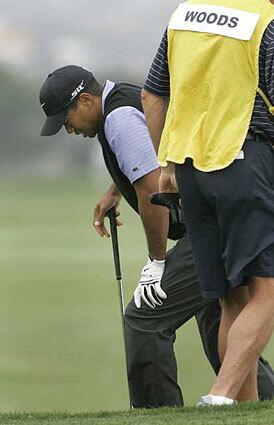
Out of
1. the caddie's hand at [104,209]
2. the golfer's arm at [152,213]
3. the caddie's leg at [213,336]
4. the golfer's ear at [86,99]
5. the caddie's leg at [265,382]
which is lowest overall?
the caddie's leg at [265,382]

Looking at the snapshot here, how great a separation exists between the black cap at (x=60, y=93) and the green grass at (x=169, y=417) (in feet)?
4.03

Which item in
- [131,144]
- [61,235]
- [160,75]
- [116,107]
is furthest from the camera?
[61,235]

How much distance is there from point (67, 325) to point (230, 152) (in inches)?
185

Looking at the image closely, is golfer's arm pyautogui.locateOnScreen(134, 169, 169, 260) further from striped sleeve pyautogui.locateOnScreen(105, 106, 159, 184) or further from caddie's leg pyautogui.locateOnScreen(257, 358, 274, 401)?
caddie's leg pyautogui.locateOnScreen(257, 358, 274, 401)

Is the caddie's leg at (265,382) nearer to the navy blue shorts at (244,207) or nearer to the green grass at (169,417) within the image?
the green grass at (169,417)

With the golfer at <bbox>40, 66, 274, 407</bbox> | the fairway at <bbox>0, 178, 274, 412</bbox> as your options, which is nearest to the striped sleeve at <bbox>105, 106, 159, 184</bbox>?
the golfer at <bbox>40, 66, 274, 407</bbox>

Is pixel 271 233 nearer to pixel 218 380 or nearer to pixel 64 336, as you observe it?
pixel 218 380

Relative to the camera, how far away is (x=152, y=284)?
19.7 feet

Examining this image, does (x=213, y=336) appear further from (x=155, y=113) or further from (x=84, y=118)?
(x=155, y=113)

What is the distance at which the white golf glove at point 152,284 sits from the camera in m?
6.02

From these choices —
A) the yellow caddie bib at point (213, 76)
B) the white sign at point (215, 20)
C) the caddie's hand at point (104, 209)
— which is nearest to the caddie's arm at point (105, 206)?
the caddie's hand at point (104, 209)

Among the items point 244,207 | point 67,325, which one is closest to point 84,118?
point 244,207

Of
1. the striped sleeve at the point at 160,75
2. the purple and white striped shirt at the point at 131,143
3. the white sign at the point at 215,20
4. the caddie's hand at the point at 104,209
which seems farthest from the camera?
the caddie's hand at the point at 104,209

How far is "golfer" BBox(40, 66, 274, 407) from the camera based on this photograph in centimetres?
579
